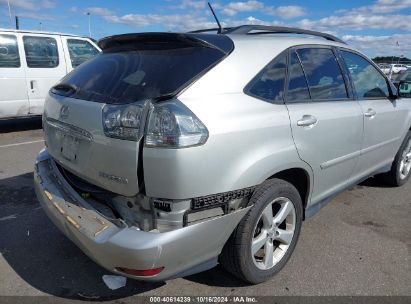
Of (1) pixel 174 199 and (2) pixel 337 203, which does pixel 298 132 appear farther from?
(2) pixel 337 203

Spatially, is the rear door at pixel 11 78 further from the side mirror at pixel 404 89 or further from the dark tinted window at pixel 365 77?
the side mirror at pixel 404 89

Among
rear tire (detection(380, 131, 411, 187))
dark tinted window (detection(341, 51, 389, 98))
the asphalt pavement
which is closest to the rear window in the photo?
the asphalt pavement

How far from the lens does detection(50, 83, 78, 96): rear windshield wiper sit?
2.86 metres

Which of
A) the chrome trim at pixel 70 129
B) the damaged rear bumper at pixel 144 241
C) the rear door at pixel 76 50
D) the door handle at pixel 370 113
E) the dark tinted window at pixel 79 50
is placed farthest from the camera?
the dark tinted window at pixel 79 50

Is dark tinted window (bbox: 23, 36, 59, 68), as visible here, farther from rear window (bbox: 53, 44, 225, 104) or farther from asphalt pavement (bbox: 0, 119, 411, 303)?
rear window (bbox: 53, 44, 225, 104)

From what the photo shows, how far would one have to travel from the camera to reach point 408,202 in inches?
179

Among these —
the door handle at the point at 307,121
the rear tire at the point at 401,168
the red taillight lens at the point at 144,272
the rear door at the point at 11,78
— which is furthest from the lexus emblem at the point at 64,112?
the rear door at the point at 11,78

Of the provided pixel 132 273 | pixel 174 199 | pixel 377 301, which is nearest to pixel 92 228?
pixel 132 273

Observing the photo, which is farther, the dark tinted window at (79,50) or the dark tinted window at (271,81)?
the dark tinted window at (79,50)

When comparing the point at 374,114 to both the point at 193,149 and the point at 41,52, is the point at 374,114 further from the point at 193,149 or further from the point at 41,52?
the point at 41,52

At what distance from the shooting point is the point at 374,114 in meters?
3.84

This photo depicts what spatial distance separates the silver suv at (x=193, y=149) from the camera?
88.0 inches

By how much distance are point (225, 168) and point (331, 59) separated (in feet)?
5.83

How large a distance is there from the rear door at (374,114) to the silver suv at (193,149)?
49cm
